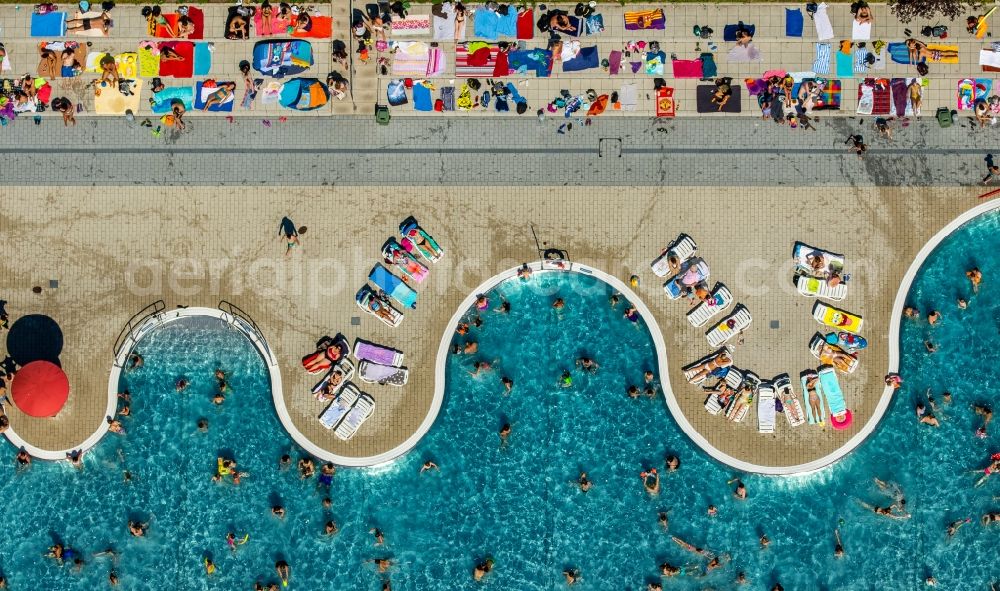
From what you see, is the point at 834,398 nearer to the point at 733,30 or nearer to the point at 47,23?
the point at 733,30

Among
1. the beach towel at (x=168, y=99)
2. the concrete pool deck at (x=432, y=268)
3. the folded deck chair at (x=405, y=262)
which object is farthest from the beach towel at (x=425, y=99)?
the beach towel at (x=168, y=99)

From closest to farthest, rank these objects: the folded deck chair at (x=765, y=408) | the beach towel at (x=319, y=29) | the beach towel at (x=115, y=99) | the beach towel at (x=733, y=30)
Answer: the folded deck chair at (x=765, y=408) < the beach towel at (x=733, y=30) < the beach towel at (x=115, y=99) < the beach towel at (x=319, y=29)

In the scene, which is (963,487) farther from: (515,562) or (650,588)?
(515,562)

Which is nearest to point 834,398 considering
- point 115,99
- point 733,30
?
point 733,30

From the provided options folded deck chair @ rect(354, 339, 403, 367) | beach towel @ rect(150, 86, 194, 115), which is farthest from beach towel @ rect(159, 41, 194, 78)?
folded deck chair @ rect(354, 339, 403, 367)

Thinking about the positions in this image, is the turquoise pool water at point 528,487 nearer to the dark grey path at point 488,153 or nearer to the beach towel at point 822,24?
the dark grey path at point 488,153
